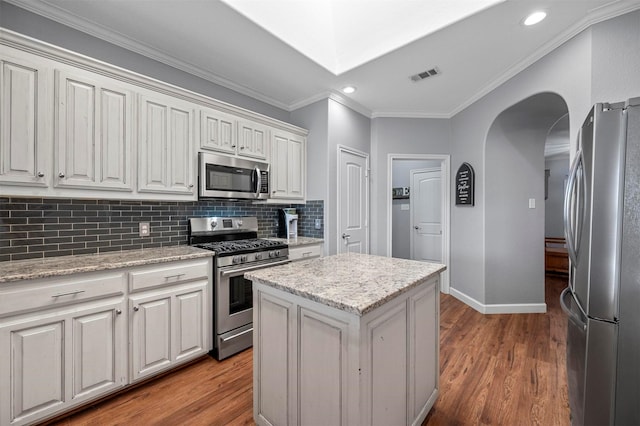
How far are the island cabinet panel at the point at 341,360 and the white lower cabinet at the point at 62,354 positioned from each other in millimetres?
1031

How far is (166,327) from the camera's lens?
6.65 feet

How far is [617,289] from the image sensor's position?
1.31 meters

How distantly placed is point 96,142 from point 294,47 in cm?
172

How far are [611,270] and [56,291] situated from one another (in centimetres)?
293

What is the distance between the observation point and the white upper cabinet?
3.15 m

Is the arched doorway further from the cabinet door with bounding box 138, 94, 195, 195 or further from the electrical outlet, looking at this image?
the electrical outlet

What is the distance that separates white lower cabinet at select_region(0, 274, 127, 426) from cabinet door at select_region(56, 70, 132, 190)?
28.4 inches

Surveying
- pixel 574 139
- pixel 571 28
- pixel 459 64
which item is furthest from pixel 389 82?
pixel 574 139

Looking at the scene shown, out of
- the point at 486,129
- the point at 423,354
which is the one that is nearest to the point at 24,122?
the point at 423,354

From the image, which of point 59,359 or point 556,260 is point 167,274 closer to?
point 59,359

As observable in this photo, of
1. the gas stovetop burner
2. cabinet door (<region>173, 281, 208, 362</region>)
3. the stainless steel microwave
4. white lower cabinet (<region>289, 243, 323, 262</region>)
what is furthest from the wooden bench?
cabinet door (<region>173, 281, 208, 362</region>)

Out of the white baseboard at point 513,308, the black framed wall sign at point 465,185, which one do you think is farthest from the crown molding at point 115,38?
the white baseboard at point 513,308

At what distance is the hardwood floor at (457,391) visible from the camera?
1685mm

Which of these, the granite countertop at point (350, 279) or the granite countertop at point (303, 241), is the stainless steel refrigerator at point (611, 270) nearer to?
the granite countertop at point (350, 279)
